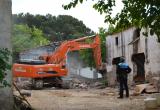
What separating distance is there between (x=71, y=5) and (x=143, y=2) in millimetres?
2137

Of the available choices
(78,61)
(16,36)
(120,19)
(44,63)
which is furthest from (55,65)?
(16,36)

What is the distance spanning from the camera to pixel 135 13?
12828 millimetres

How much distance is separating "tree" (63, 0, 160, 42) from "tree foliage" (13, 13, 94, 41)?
67.2 metres

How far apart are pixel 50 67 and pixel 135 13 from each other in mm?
21207

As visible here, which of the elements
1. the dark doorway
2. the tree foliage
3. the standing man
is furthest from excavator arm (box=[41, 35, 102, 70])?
the tree foliage

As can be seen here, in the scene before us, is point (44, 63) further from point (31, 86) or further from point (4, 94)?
point (4, 94)

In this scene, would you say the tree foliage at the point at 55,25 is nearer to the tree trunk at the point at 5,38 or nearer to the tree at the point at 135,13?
the tree at the point at 135,13

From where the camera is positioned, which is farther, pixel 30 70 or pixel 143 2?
pixel 30 70

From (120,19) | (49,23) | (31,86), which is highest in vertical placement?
(49,23)

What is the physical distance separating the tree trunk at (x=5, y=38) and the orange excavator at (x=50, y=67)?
20.0 meters

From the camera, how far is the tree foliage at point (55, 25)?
271 ft

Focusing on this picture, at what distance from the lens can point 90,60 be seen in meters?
47.9

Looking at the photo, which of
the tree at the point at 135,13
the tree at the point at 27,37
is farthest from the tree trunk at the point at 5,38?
the tree at the point at 27,37

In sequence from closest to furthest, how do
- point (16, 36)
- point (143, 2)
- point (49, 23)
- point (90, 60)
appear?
point (143, 2), point (90, 60), point (16, 36), point (49, 23)
